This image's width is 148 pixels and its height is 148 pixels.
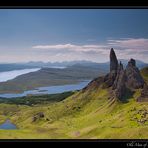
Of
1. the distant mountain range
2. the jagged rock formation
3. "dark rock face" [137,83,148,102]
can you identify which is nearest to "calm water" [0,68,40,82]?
the distant mountain range

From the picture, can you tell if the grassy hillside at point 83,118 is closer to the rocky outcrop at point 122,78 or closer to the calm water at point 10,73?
the rocky outcrop at point 122,78

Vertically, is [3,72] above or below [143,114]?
above

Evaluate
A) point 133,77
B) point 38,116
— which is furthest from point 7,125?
point 133,77

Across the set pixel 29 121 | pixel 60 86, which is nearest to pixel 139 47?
pixel 60 86

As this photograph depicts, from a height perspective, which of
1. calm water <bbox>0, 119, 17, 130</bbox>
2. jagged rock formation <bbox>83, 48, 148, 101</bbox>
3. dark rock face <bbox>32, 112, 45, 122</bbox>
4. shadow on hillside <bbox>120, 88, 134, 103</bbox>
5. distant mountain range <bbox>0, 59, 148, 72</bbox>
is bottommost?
calm water <bbox>0, 119, 17, 130</bbox>

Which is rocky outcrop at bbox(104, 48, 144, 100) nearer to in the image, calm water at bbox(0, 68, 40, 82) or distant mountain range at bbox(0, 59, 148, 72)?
distant mountain range at bbox(0, 59, 148, 72)

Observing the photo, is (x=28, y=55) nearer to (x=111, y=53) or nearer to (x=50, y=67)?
(x=50, y=67)

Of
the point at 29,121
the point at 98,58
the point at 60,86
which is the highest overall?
the point at 98,58
